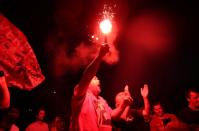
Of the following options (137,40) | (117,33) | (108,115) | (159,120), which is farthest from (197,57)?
(108,115)

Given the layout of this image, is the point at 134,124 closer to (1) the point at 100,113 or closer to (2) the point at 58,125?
(1) the point at 100,113

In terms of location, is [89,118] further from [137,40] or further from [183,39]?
[183,39]

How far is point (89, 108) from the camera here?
177 inches

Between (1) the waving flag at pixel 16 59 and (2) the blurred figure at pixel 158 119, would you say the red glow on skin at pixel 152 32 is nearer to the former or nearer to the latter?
(2) the blurred figure at pixel 158 119

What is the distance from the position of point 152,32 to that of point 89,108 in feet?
16.9

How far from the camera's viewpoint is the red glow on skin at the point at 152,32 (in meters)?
8.84

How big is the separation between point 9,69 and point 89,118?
5.33ft

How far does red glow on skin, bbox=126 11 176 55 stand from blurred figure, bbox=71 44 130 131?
4483mm

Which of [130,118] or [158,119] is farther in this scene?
[158,119]

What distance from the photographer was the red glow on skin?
884cm

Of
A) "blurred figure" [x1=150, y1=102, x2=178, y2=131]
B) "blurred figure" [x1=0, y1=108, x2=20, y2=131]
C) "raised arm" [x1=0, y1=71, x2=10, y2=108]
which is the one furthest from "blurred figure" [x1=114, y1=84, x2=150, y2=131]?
"blurred figure" [x1=0, y1=108, x2=20, y2=131]

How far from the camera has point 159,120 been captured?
6914mm

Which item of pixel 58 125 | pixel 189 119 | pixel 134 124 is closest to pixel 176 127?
pixel 189 119

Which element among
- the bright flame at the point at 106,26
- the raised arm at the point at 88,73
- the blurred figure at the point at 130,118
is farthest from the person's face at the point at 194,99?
the bright flame at the point at 106,26
